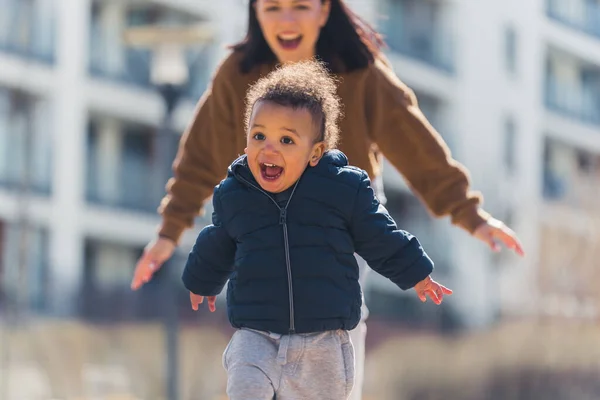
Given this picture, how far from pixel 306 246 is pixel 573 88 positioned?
37.8 metres

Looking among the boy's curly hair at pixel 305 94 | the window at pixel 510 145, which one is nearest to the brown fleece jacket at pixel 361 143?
the boy's curly hair at pixel 305 94

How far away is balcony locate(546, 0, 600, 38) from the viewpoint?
39250 mm

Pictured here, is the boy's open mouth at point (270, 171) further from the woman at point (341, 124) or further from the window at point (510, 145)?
the window at point (510, 145)

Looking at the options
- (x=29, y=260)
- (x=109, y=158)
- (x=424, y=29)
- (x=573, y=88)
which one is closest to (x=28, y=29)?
(x=109, y=158)

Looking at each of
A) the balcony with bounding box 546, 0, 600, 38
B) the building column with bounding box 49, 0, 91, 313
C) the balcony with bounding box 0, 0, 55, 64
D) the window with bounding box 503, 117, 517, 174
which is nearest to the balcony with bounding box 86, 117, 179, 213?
the building column with bounding box 49, 0, 91, 313

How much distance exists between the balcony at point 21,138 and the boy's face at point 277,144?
23.3 metres

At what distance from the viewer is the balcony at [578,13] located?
1545 inches

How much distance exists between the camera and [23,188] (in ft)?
81.3

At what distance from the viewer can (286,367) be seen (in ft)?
13.1

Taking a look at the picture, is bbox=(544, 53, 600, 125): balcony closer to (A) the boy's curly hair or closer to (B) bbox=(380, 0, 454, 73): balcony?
(B) bbox=(380, 0, 454, 73): balcony

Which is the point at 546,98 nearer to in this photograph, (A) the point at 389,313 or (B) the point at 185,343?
(A) the point at 389,313

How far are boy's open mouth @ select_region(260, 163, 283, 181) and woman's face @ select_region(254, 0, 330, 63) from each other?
1.15 m

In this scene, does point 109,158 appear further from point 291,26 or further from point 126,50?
point 291,26

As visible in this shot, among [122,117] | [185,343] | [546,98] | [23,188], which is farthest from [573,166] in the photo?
[185,343]
